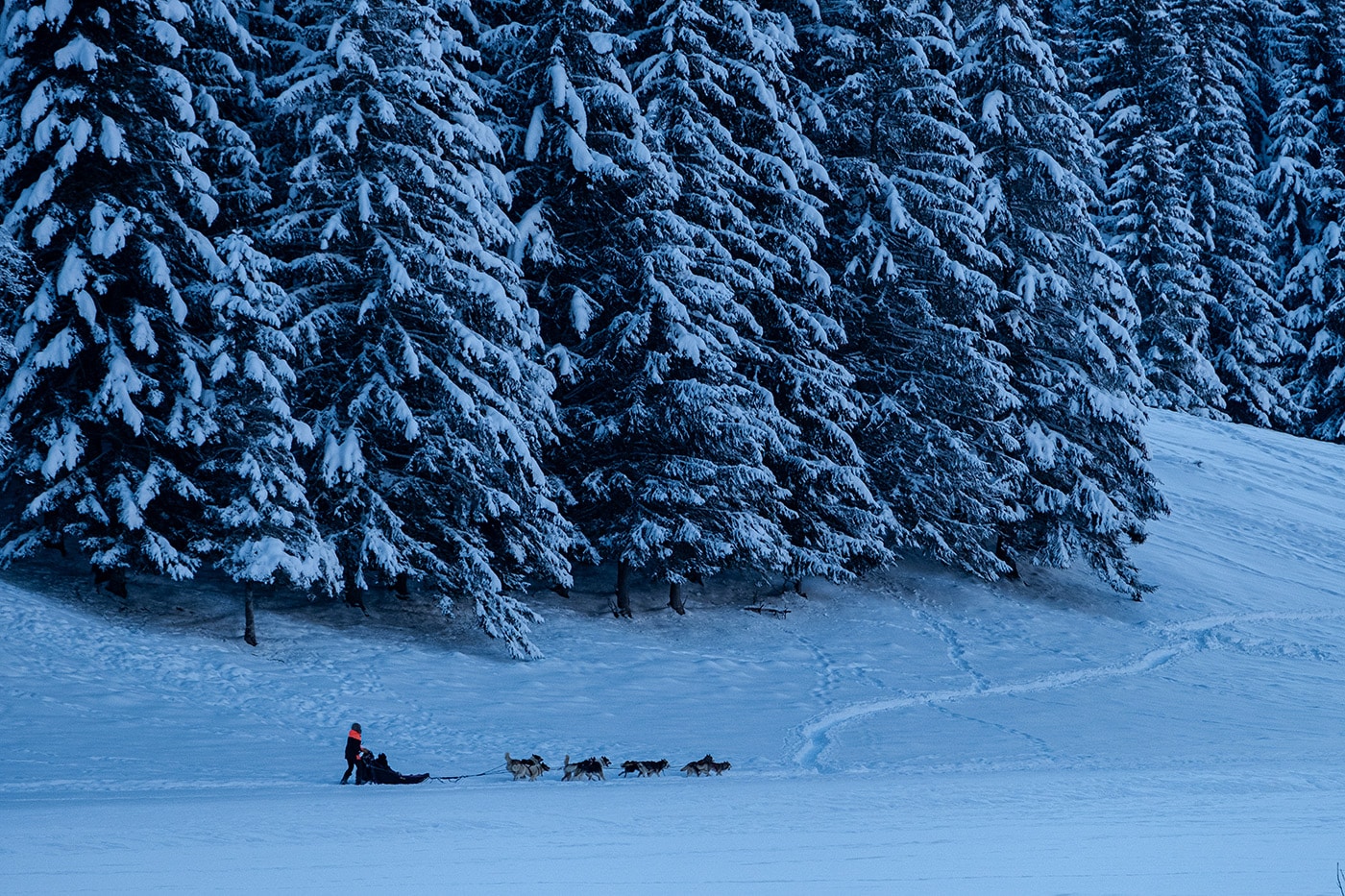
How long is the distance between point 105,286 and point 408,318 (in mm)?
4519

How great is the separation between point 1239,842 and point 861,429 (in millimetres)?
13689

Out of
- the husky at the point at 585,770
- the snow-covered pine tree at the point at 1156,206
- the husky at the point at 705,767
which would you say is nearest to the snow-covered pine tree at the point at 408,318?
the husky at the point at 585,770

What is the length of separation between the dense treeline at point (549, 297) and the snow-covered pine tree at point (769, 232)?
0.29 ft

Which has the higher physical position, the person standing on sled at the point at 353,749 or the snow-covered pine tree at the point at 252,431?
the snow-covered pine tree at the point at 252,431

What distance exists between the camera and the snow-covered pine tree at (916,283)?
22.8 metres

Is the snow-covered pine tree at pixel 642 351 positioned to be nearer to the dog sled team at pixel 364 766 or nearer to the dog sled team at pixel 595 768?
the dog sled team at pixel 595 768

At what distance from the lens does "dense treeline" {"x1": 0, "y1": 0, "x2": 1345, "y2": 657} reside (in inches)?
667

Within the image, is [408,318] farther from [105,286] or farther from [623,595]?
[623,595]

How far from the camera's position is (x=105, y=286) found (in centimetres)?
1691

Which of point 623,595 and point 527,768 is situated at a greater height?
point 623,595

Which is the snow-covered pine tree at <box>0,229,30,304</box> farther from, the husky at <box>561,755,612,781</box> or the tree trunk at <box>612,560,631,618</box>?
the tree trunk at <box>612,560,631,618</box>

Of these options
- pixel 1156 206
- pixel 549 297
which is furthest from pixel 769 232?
pixel 1156 206

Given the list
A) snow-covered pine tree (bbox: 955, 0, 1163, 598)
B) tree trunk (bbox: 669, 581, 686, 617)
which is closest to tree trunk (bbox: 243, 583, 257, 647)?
tree trunk (bbox: 669, 581, 686, 617)

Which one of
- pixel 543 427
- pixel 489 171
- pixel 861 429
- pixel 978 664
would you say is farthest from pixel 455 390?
pixel 978 664
